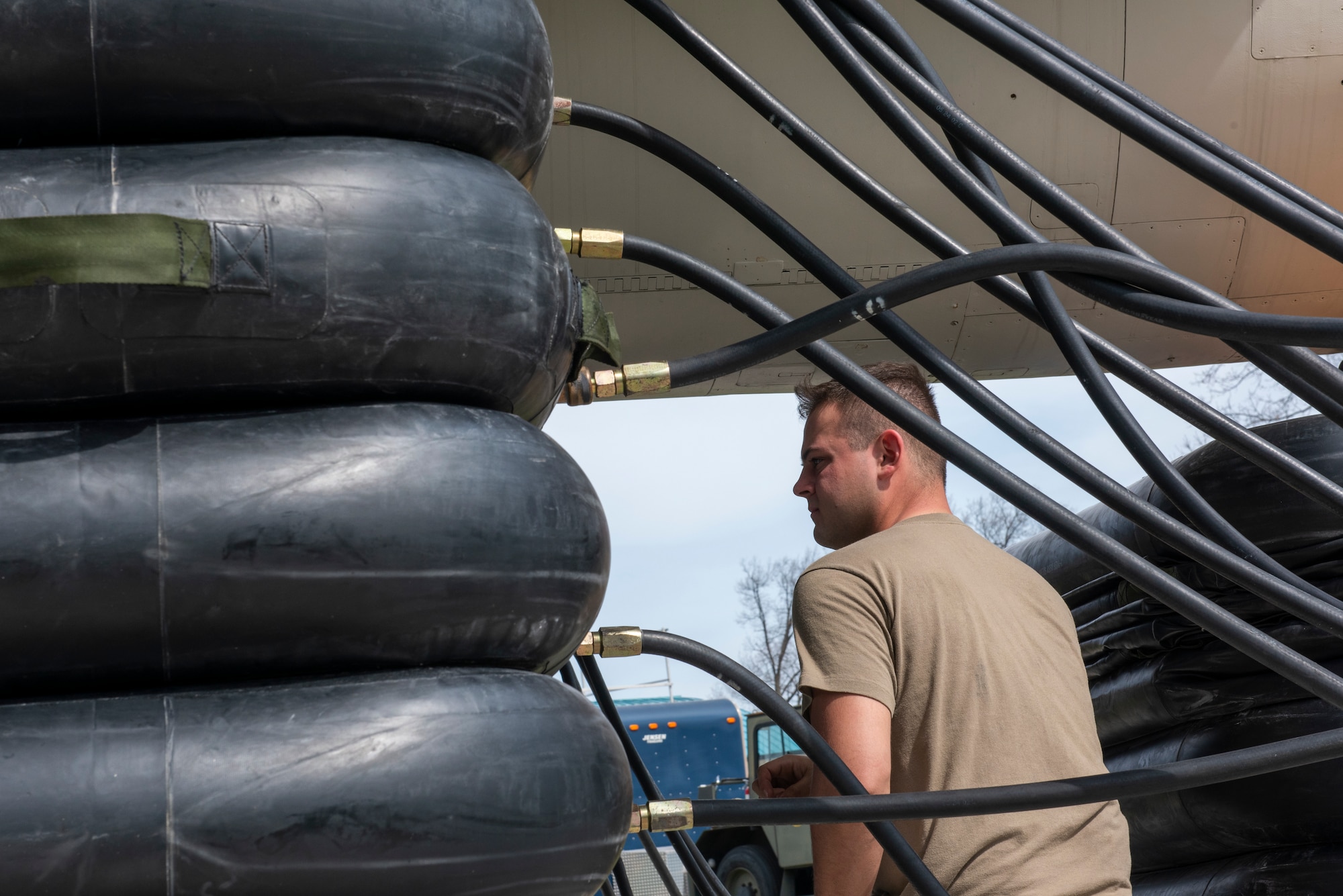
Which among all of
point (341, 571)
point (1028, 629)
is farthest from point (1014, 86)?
point (341, 571)

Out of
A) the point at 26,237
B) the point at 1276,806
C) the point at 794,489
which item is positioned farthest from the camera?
the point at 1276,806

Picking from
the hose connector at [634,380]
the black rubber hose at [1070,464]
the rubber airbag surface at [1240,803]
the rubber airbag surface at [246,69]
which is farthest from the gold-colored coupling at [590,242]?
the rubber airbag surface at [1240,803]

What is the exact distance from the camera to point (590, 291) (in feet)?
4.15

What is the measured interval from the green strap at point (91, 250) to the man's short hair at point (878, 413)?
116 centimetres

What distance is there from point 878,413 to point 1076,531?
18.7 inches

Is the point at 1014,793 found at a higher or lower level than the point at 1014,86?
lower

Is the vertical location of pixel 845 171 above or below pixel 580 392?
above

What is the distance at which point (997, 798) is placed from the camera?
4.59ft

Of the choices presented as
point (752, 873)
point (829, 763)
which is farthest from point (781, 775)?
point (752, 873)

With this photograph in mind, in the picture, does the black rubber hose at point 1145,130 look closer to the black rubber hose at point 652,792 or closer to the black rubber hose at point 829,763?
the black rubber hose at point 829,763

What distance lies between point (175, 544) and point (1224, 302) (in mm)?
1171

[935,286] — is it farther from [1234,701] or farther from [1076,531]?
[1234,701]

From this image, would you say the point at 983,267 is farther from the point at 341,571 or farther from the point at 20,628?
the point at 20,628

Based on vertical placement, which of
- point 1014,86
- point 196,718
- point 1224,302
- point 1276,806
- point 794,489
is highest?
point 1014,86
